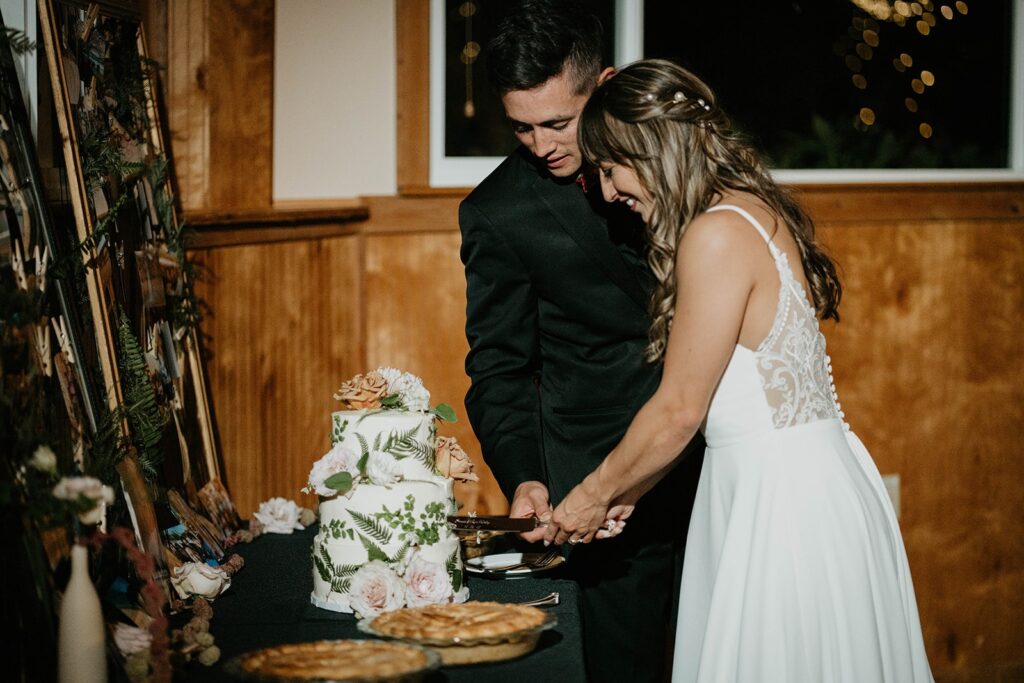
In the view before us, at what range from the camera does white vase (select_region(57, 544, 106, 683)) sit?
4.73 feet

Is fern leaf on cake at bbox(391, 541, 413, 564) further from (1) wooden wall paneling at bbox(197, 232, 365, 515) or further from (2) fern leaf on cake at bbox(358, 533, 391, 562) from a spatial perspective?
(1) wooden wall paneling at bbox(197, 232, 365, 515)

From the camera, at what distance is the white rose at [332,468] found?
6.22ft

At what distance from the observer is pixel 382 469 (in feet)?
6.25

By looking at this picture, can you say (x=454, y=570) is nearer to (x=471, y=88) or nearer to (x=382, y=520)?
(x=382, y=520)

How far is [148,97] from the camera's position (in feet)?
8.80

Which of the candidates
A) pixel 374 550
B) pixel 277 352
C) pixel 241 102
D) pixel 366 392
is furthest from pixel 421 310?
pixel 374 550

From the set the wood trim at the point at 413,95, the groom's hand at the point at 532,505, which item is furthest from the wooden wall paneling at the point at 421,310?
the groom's hand at the point at 532,505

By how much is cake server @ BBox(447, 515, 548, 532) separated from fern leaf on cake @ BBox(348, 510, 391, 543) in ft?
0.46

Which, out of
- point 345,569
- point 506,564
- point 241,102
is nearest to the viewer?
point 345,569

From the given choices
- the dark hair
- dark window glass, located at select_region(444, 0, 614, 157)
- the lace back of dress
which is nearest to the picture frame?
the dark hair

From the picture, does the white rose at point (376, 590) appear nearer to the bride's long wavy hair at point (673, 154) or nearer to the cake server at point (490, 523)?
the cake server at point (490, 523)

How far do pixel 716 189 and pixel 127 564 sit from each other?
1.24 metres

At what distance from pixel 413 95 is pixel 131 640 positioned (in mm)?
2621

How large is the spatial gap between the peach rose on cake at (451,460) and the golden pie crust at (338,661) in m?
0.59
